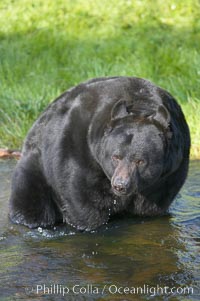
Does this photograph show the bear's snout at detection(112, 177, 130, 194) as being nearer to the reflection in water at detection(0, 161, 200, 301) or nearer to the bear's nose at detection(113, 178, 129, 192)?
the bear's nose at detection(113, 178, 129, 192)

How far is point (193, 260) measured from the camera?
5.27 meters

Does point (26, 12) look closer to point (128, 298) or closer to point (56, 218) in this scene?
point (56, 218)

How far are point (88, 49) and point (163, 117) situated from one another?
6.67m

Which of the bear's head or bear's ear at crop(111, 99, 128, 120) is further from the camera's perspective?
bear's ear at crop(111, 99, 128, 120)

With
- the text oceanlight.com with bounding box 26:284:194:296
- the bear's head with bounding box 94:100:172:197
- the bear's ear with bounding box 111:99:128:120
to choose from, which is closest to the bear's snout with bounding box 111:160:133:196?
the bear's head with bounding box 94:100:172:197

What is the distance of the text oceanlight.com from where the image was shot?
15.3 ft

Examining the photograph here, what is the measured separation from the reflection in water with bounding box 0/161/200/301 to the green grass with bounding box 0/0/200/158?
113 inches

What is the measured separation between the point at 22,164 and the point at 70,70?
201 inches

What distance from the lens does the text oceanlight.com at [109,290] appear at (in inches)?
183

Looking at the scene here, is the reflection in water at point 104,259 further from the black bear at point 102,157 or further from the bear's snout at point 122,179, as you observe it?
the bear's snout at point 122,179

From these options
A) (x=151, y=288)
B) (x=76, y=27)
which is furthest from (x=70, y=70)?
(x=151, y=288)

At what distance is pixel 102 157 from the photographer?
5355 mm

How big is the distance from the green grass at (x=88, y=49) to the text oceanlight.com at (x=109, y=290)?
414 cm

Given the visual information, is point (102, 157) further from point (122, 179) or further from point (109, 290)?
point (109, 290)
